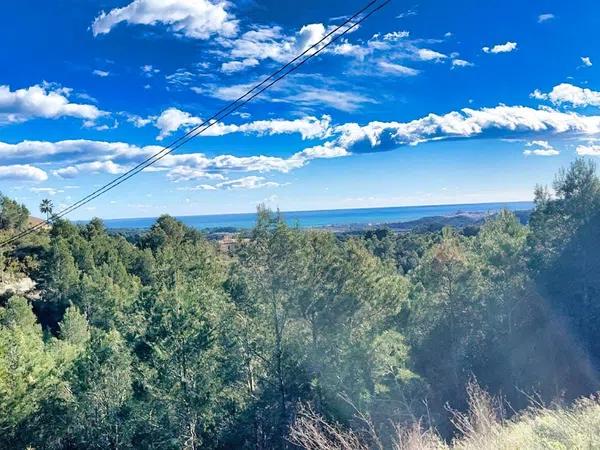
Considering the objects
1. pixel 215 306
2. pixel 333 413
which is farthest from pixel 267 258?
pixel 333 413

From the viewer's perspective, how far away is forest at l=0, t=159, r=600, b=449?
15070 mm

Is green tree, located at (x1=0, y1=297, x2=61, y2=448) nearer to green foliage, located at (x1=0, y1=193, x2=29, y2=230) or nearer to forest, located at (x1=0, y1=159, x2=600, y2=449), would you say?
forest, located at (x1=0, y1=159, x2=600, y2=449)

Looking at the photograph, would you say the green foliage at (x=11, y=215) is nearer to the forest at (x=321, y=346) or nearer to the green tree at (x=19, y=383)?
the forest at (x=321, y=346)

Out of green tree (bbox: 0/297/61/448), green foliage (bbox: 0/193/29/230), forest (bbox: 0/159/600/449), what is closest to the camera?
green tree (bbox: 0/297/61/448)

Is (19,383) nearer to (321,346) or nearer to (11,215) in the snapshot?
(321,346)

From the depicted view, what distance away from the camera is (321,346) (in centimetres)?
1766

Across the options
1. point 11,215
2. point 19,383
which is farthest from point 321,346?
point 11,215

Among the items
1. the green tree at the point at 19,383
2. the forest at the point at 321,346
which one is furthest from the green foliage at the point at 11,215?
the green tree at the point at 19,383

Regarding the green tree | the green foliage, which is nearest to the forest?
the green tree

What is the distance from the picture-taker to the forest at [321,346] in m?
15.1

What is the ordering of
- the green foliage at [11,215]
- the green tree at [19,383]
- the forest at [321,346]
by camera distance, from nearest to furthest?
1. the green tree at [19,383]
2. the forest at [321,346]
3. the green foliage at [11,215]

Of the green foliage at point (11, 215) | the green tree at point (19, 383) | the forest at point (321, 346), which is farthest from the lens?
the green foliage at point (11, 215)

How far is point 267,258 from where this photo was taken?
639 inches

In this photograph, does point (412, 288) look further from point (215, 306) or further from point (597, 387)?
point (215, 306)
